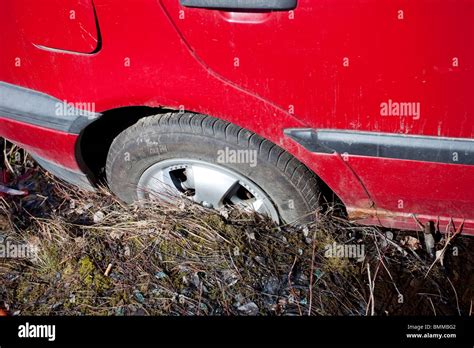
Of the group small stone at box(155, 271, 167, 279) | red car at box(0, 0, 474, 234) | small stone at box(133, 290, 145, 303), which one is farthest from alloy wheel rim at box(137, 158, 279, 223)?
small stone at box(133, 290, 145, 303)

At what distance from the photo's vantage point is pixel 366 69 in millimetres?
2049

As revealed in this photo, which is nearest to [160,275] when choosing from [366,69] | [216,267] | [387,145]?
[216,267]

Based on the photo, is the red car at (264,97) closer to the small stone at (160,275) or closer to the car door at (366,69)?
the car door at (366,69)

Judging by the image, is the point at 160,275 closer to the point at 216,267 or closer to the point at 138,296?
the point at 138,296

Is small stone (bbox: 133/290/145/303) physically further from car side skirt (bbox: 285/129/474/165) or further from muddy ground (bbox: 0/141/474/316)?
car side skirt (bbox: 285/129/474/165)

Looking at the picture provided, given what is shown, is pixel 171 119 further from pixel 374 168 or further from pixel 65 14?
pixel 374 168

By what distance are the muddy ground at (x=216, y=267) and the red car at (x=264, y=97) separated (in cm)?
15

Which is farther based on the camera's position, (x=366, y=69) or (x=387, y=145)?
(x=387, y=145)

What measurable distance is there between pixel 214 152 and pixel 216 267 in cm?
60

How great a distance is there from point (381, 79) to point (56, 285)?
1.81 m

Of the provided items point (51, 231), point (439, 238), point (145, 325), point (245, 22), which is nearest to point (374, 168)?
point (439, 238)

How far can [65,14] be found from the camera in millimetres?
2184

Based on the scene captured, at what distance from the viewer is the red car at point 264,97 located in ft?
6.54

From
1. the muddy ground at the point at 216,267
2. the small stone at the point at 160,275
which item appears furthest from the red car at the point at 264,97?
the small stone at the point at 160,275
